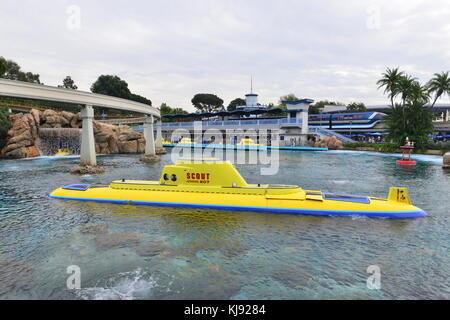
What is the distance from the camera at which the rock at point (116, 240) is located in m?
16.0

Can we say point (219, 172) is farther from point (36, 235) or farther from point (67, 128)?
point (67, 128)

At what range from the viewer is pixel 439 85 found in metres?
75.1

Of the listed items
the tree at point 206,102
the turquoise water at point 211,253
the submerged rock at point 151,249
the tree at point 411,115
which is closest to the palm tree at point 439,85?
the tree at point 411,115

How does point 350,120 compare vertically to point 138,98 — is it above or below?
below

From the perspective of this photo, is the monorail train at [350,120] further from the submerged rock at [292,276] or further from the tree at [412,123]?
the submerged rock at [292,276]

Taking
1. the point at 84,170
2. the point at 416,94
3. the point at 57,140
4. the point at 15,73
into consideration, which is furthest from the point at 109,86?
the point at 416,94

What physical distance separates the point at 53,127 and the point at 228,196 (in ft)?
187

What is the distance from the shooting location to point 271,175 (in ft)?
137

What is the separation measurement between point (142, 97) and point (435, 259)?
16096 centimetres

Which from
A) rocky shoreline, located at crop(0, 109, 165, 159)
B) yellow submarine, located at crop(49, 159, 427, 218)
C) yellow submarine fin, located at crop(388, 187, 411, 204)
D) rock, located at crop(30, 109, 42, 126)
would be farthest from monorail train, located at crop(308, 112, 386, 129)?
rock, located at crop(30, 109, 42, 126)

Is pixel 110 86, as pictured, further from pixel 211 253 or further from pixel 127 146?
pixel 211 253

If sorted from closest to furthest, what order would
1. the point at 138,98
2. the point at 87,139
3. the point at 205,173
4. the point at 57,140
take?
the point at 205,173, the point at 87,139, the point at 57,140, the point at 138,98

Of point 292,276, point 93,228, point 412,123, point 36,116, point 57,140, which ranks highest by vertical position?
point 36,116

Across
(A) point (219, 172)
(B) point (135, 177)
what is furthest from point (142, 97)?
(A) point (219, 172)
